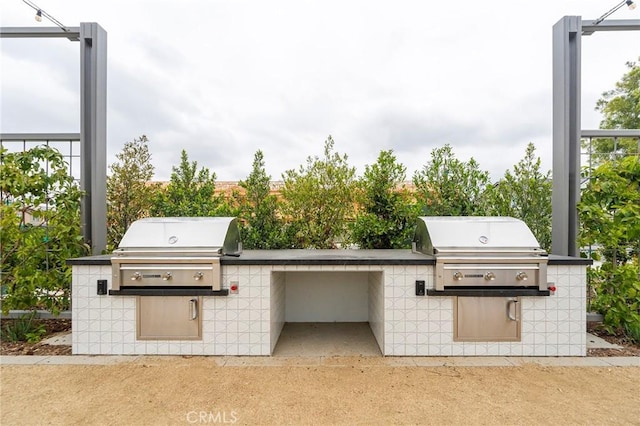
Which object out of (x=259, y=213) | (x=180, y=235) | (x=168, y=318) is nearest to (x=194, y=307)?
(x=168, y=318)

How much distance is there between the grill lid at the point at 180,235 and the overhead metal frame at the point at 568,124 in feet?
13.0

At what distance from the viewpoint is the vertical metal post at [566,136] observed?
3.81m

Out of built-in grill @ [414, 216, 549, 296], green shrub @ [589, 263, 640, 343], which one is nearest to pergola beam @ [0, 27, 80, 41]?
built-in grill @ [414, 216, 549, 296]

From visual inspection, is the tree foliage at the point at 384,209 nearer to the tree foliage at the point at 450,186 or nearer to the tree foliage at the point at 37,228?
the tree foliage at the point at 450,186

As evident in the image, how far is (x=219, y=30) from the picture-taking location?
514 cm

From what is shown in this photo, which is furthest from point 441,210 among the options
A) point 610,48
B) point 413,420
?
point 610,48

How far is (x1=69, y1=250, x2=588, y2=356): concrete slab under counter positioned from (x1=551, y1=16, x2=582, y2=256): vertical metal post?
895mm

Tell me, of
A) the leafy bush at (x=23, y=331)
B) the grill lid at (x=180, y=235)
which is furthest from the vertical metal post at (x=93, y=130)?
the grill lid at (x=180, y=235)

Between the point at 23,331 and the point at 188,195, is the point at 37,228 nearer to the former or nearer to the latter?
the point at 23,331

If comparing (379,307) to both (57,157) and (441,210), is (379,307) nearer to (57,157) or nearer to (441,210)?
(441,210)

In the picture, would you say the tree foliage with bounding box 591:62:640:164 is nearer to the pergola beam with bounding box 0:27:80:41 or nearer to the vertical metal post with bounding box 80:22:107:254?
the vertical metal post with bounding box 80:22:107:254

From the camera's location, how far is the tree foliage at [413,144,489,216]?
4418 millimetres

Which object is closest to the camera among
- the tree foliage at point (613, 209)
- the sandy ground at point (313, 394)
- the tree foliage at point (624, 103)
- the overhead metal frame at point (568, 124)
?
the sandy ground at point (313, 394)

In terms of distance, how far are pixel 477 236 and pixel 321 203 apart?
2.15m
